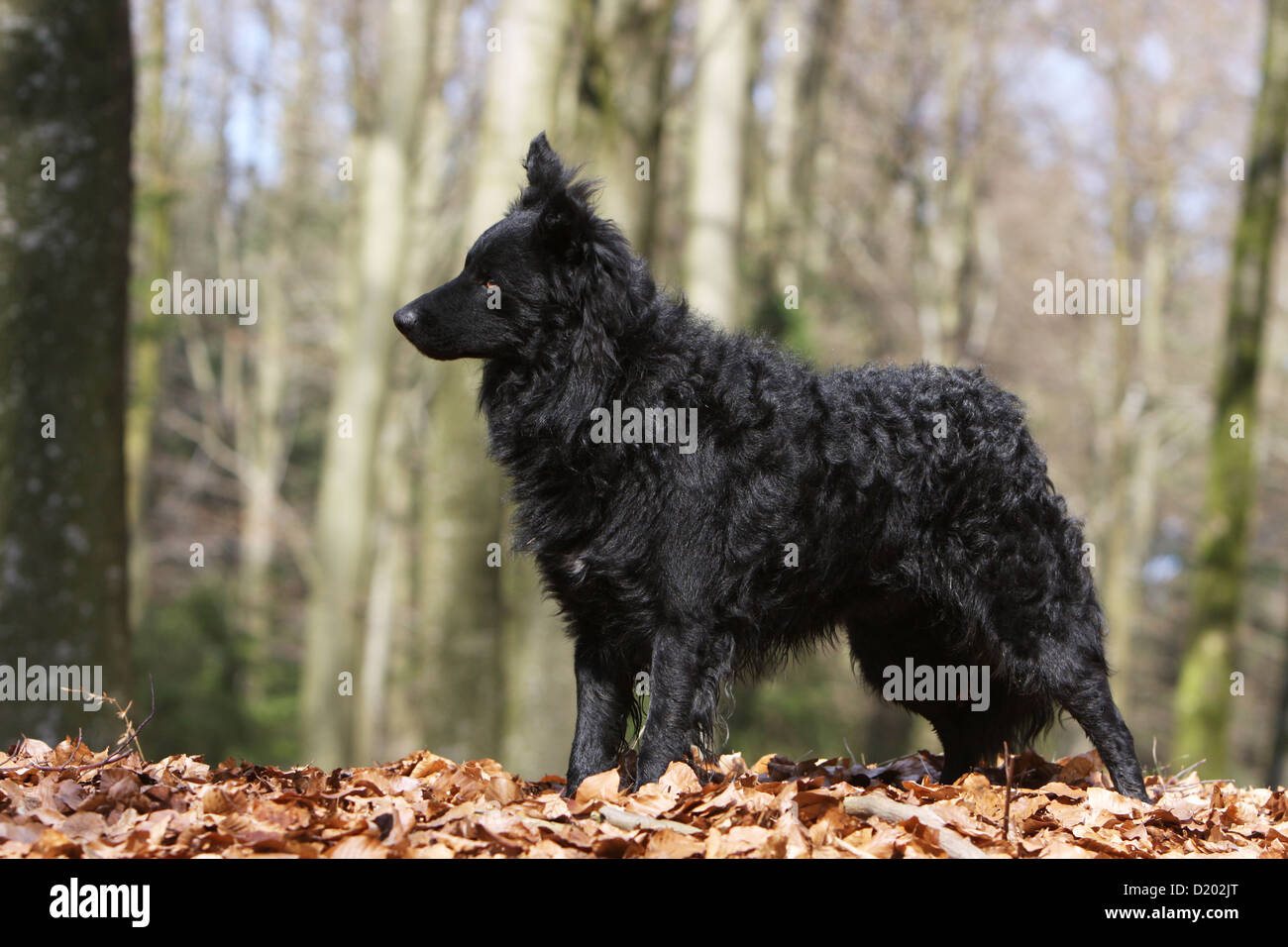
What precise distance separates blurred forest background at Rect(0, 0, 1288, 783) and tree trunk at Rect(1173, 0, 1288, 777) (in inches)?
1.4

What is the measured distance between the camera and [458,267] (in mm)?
18297

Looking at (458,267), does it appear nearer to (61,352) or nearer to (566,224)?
(61,352)

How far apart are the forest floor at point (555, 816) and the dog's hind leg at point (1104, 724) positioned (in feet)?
0.61

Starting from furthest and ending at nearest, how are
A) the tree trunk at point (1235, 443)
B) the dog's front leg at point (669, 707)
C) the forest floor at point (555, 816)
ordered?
the tree trunk at point (1235, 443), the dog's front leg at point (669, 707), the forest floor at point (555, 816)

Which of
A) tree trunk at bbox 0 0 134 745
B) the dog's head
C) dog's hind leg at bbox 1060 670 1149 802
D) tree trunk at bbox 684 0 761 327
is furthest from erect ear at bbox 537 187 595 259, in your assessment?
tree trunk at bbox 684 0 761 327

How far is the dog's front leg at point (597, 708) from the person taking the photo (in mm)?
4930

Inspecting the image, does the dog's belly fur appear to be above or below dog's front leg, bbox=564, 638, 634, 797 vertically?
above

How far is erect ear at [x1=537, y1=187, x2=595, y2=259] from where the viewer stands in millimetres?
4707

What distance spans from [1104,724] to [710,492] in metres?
2.14

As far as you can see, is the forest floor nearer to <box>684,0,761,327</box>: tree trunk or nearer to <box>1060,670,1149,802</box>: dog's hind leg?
<box>1060,670,1149,802</box>: dog's hind leg

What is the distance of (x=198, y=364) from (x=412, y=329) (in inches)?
999

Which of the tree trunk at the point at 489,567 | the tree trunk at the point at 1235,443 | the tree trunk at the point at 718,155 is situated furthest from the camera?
the tree trunk at the point at 718,155

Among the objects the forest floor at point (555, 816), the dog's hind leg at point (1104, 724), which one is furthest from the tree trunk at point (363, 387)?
the dog's hind leg at point (1104, 724)

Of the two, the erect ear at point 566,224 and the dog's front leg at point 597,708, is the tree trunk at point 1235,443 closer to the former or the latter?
the dog's front leg at point 597,708
